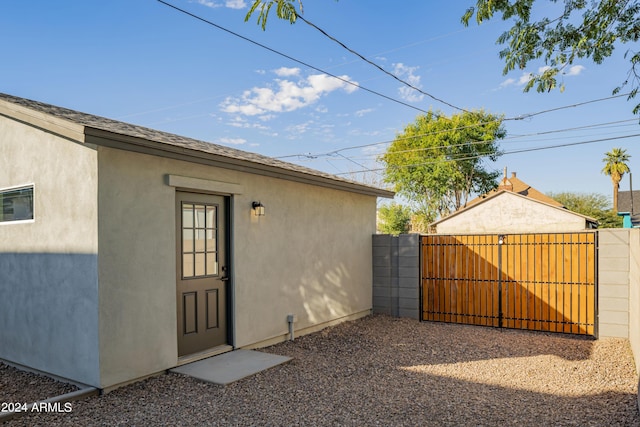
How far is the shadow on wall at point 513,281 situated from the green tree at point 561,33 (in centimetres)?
351

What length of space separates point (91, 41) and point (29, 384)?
7544 mm

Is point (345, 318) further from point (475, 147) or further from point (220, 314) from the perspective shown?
point (475, 147)

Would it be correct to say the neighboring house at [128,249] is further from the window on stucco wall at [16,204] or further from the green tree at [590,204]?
the green tree at [590,204]

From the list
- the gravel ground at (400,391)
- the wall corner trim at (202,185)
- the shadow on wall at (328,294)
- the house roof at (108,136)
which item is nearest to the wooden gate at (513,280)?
the gravel ground at (400,391)

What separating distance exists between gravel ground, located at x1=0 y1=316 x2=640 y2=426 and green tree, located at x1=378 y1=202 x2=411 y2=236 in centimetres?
2069

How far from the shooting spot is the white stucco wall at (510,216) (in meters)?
20.5

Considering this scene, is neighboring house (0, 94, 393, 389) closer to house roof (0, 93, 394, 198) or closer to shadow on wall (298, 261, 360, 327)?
house roof (0, 93, 394, 198)

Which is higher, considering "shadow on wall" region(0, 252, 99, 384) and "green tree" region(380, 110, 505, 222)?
"green tree" region(380, 110, 505, 222)

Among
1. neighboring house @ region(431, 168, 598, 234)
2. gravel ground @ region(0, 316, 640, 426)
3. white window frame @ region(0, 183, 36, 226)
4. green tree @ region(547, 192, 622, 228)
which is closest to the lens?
gravel ground @ region(0, 316, 640, 426)

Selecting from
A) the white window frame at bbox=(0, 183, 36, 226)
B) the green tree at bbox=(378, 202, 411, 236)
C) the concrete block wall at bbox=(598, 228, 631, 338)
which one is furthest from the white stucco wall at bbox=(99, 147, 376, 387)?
the green tree at bbox=(378, 202, 411, 236)

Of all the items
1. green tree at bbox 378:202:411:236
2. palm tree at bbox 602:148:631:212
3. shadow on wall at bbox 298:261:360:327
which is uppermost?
palm tree at bbox 602:148:631:212

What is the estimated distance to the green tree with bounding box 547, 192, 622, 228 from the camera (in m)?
32.4

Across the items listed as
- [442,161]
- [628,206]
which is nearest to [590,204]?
[628,206]

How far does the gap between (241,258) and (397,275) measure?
3.90 meters
